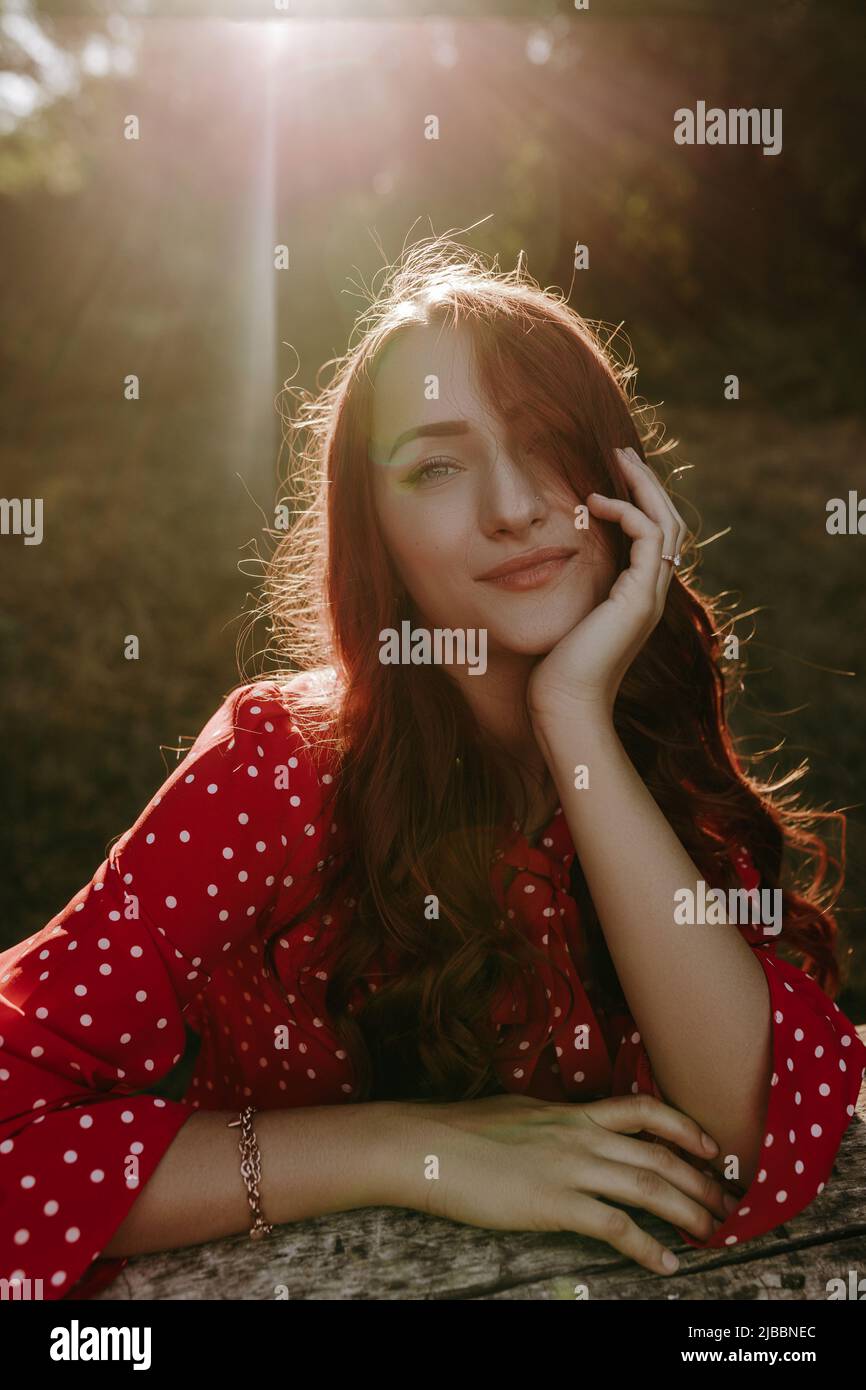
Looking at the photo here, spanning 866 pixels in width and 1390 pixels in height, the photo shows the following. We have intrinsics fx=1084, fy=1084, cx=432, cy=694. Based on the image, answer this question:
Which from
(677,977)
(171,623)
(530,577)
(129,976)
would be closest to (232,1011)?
(129,976)

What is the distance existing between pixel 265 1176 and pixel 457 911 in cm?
53

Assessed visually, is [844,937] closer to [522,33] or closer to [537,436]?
[537,436]

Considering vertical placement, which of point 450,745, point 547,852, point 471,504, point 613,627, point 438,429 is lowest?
point 547,852

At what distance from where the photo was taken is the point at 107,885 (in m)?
1.69

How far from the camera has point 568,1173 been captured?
1.57m

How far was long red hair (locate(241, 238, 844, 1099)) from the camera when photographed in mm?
1856

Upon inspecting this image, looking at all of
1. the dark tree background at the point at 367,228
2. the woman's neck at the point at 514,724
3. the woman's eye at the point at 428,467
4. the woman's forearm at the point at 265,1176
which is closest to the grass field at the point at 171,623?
the dark tree background at the point at 367,228

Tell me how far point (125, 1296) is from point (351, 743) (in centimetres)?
90

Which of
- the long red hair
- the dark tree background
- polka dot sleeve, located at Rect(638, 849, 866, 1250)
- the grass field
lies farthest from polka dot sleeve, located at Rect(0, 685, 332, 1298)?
the dark tree background

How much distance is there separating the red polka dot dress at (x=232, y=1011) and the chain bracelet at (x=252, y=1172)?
103 millimetres

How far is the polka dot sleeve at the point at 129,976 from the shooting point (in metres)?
1.47

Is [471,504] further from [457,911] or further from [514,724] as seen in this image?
[457,911]

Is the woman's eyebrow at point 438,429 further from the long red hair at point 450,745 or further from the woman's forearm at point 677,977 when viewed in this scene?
the woman's forearm at point 677,977

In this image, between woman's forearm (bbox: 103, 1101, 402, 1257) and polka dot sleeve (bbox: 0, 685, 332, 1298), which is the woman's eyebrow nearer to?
polka dot sleeve (bbox: 0, 685, 332, 1298)
